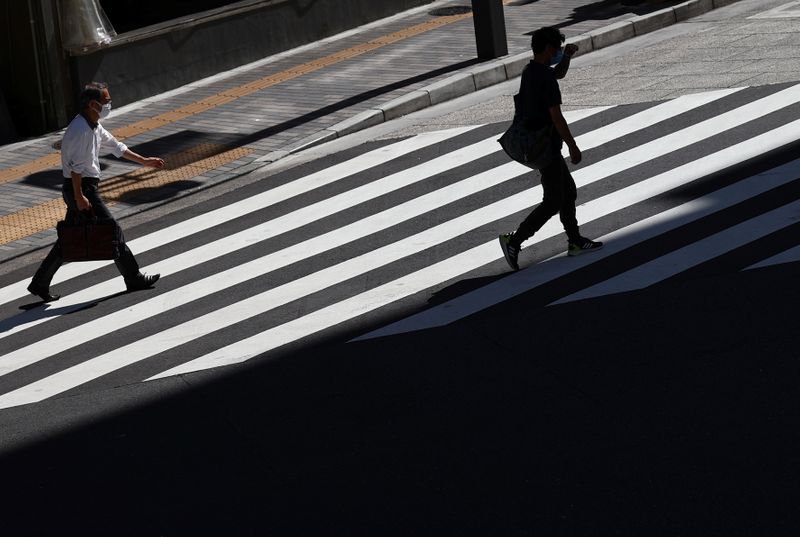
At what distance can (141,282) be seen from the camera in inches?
416

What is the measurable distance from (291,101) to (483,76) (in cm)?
251

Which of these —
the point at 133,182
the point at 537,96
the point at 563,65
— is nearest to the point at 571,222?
the point at 537,96

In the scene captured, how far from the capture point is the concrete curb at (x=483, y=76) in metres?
14.7

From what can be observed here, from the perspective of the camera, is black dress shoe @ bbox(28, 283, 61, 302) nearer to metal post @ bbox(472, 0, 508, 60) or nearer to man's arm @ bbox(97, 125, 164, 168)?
man's arm @ bbox(97, 125, 164, 168)

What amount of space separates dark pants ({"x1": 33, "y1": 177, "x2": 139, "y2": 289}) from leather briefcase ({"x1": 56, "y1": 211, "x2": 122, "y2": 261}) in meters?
0.11

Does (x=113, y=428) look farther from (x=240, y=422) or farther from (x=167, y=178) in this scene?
(x=167, y=178)

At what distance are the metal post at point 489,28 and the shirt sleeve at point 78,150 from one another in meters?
7.39

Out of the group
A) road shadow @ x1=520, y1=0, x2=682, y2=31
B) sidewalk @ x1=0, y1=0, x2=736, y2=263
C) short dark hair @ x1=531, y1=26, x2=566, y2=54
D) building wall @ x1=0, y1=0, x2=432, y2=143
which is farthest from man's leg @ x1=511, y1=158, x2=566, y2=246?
building wall @ x1=0, y1=0, x2=432, y2=143

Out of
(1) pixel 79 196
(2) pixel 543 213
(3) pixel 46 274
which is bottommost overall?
(3) pixel 46 274

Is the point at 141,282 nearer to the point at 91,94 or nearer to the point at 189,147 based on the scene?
the point at 91,94

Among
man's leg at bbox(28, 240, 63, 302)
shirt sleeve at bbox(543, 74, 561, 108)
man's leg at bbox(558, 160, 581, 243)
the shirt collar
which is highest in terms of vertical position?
the shirt collar

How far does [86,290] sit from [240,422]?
4188 mm

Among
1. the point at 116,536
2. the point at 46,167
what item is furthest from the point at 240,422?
the point at 46,167

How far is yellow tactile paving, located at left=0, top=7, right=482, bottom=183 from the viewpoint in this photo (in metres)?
15.3
